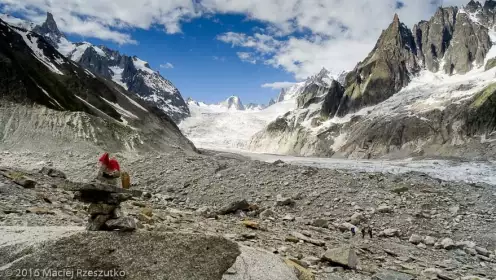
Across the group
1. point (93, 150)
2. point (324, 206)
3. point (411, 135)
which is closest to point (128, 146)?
point (93, 150)

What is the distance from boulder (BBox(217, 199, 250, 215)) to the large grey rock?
10.9 meters

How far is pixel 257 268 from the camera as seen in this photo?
9508 millimetres

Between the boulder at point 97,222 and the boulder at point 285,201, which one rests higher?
→ the boulder at point 97,222

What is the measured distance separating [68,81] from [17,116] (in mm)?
36705

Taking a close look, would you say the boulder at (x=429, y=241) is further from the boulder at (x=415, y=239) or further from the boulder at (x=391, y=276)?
the boulder at (x=391, y=276)

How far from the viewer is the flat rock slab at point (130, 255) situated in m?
7.48

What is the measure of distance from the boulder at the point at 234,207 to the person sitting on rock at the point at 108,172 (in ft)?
40.3

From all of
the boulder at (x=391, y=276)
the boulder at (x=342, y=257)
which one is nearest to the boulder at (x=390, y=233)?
the boulder at (x=391, y=276)

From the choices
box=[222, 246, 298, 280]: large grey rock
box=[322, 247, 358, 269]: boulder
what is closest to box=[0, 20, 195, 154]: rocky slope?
box=[322, 247, 358, 269]: boulder

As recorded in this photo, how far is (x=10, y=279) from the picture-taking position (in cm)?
693

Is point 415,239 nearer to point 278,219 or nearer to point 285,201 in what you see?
point 278,219

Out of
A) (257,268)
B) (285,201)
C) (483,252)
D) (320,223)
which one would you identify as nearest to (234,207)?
(285,201)

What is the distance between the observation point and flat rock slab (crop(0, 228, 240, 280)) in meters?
7.48

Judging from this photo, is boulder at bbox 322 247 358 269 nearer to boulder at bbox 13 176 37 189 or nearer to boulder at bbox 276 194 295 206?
boulder at bbox 276 194 295 206
